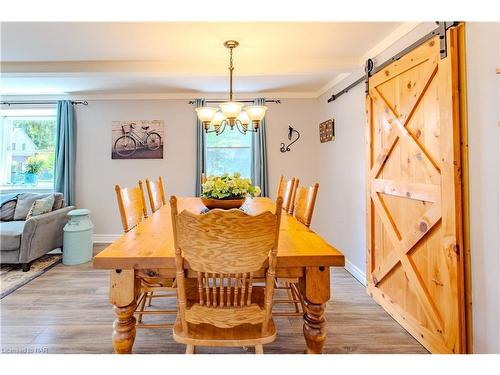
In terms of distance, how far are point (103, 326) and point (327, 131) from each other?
11.5ft

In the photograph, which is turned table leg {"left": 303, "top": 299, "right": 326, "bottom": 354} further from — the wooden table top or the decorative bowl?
the decorative bowl

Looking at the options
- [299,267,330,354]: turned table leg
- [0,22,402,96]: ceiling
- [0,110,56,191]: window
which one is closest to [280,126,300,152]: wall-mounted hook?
[0,22,402,96]: ceiling

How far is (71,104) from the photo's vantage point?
4355mm

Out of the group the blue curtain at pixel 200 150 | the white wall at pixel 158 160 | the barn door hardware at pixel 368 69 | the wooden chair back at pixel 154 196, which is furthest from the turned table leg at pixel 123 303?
the white wall at pixel 158 160

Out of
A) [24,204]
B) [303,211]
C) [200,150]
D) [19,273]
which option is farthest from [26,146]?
[303,211]

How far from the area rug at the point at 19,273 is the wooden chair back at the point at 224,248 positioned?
2.66m

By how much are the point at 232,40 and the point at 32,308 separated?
3020 mm

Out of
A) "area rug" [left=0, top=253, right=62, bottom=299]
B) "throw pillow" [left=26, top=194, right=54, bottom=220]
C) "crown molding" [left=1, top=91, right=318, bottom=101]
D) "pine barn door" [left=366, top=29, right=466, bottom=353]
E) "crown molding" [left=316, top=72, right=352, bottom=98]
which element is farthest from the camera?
"crown molding" [left=1, top=91, right=318, bottom=101]

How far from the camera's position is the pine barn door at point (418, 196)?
1642 mm

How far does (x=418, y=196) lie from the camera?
6.47 feet

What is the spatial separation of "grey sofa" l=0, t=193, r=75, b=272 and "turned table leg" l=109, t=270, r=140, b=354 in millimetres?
2786

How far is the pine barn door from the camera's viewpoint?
164cm
